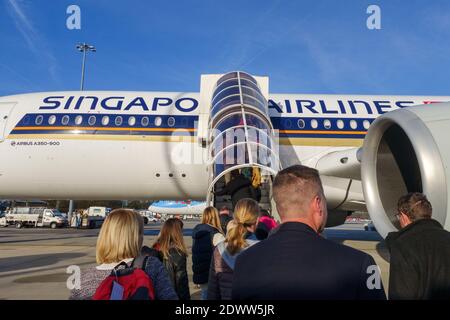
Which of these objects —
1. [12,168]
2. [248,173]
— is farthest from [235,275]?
[12,168]

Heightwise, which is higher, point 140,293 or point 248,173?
point 248,173

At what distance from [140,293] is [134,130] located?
8.88m

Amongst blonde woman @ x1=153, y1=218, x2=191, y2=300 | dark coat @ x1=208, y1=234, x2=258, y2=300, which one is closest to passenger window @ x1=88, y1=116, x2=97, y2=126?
blonde woman @ x1=153, y1=218, x2=191, y2=300

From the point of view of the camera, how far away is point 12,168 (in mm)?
10164

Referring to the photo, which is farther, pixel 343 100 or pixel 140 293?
pixel 343 100

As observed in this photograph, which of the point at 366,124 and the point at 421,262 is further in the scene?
the point at 366,124

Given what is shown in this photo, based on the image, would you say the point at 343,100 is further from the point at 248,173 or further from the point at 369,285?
the point at 369,285

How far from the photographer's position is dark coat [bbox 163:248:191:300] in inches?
130

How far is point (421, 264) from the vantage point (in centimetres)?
230

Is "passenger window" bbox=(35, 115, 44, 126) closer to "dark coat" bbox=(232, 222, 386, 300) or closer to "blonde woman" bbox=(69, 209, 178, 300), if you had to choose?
"blonde woman" bbox=(69, 209, 178, 300)

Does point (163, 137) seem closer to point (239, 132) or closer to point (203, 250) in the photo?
point (239, 132)


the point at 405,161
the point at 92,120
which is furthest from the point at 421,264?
the point at 92,120

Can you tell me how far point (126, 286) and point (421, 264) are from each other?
176cm
